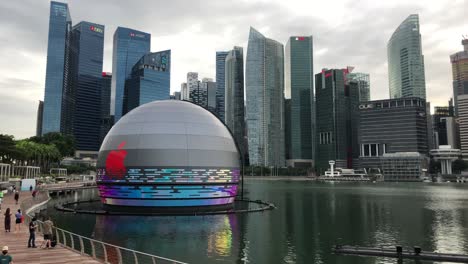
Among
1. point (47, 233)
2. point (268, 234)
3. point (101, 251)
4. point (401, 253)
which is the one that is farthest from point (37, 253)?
point (401, 253)

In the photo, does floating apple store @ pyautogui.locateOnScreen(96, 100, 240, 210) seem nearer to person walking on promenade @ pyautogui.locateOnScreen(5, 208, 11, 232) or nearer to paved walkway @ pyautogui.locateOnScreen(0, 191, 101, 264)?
person walking on promenade @ pyautogui.locateOnScreen(5, 208, 11, 232)

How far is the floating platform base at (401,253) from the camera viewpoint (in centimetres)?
3077

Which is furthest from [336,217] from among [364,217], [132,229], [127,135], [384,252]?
[127,135]

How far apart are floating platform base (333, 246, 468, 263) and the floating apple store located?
27.8 m

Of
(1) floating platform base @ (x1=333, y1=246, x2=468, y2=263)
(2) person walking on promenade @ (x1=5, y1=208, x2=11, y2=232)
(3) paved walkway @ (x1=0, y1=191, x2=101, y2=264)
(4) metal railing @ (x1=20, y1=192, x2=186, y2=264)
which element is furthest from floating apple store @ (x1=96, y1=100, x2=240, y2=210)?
(1) floating platform base @ (x1=333, y1=246, x2=468, y2=263)

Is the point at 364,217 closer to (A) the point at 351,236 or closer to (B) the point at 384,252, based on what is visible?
(A) the point at 351,236

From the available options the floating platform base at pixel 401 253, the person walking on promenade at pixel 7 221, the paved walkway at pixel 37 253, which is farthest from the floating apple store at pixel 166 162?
the floating platform base at pixel 401 253

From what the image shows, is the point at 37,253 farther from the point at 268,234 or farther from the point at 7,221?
the point at 268,234

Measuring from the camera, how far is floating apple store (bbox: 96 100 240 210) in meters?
56.2

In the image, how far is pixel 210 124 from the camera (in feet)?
204

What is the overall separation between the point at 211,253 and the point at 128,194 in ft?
94.5

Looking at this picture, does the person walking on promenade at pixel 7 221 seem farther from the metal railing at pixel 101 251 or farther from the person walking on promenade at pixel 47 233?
the person walking on promenade at pixel 47 233

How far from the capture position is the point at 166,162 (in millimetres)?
56250

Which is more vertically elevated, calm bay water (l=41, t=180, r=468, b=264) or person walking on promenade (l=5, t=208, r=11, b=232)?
person walking on promenade (l=5, t=208, r=11, b=232)
